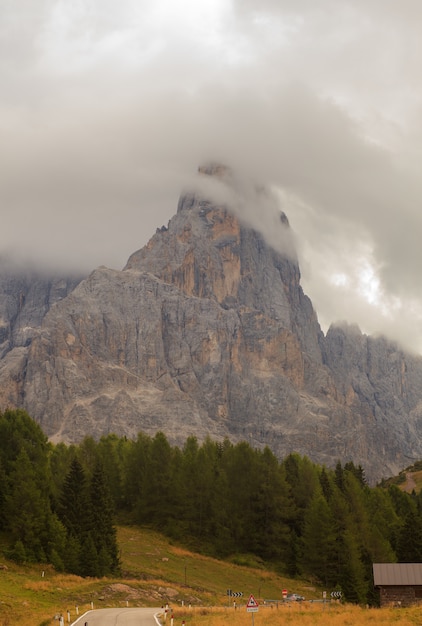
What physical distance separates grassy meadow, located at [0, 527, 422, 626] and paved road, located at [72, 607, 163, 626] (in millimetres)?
1040

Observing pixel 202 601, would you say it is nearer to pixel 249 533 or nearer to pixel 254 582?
pixel 254 582

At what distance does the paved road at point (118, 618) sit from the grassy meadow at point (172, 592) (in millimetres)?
1040

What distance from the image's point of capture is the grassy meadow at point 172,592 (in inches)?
1606

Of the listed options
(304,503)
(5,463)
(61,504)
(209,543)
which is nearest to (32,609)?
(61,504)

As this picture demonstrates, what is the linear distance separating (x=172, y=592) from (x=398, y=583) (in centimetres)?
1941

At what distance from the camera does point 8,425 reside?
265ft

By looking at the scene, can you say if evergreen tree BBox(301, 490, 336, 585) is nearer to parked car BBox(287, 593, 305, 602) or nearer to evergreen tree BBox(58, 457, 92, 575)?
parked car BBox(287, 593, 305, 602)

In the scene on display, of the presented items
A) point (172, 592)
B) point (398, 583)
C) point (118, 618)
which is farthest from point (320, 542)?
point (118, 618)

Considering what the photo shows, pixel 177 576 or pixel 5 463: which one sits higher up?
pixel 5 463

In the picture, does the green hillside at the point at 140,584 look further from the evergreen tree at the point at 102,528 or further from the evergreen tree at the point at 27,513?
the evergreen tree at the point at 27,513

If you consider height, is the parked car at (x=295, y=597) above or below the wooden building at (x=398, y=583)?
below

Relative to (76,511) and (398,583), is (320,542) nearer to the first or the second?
(76,511)

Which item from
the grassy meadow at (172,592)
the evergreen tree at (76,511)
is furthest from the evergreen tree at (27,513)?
the grassy meadow at (172,592)

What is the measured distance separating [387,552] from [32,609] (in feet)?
165
